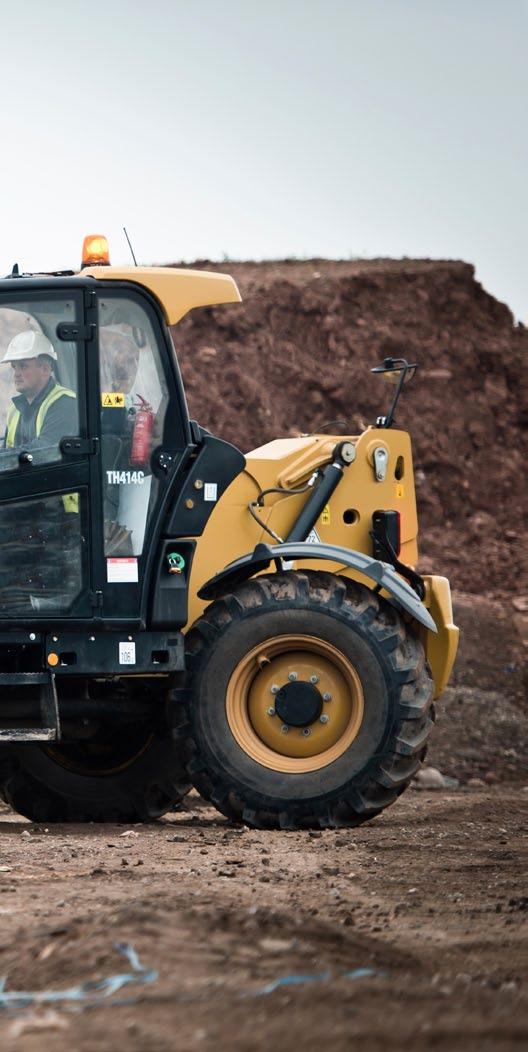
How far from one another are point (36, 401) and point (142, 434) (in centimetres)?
56

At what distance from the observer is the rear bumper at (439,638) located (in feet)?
29.1

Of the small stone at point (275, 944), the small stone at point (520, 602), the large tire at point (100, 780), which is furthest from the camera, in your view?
the small stone at point (520, 602)

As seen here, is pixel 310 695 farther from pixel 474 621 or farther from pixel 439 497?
pixel 439 497

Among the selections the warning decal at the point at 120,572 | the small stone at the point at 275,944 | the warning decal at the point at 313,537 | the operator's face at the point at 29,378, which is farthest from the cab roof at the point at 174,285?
the small stone at the point at 275,944

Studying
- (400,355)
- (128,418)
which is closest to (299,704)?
(128,418)

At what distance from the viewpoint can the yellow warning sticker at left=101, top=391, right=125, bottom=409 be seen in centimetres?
807

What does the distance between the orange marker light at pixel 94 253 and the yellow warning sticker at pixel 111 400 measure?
809 millimetres

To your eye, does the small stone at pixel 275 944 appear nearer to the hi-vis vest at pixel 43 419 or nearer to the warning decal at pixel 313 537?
the hi-vis vest at pixel 43 419

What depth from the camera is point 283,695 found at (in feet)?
26.8

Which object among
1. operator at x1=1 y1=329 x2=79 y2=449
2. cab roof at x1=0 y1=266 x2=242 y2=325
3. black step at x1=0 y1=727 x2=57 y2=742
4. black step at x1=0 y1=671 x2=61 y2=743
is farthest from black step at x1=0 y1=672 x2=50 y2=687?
cab roof at x1=0 y1=266 x2=242 y2=325

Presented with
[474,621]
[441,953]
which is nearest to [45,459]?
[441,953]

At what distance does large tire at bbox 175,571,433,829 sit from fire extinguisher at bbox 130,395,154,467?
84cm

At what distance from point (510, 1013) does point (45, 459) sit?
15.1 feet

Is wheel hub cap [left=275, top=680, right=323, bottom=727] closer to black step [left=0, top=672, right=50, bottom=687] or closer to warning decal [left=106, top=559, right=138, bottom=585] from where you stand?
warning decal [left=106, top=559, right=138, bottom=585]
